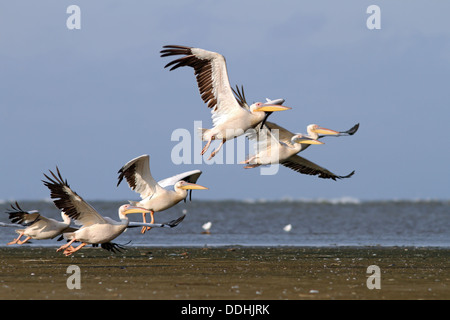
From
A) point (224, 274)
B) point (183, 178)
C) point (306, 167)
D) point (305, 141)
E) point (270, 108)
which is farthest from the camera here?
point (306, 167)

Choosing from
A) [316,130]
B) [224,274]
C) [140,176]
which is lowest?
[224,274]

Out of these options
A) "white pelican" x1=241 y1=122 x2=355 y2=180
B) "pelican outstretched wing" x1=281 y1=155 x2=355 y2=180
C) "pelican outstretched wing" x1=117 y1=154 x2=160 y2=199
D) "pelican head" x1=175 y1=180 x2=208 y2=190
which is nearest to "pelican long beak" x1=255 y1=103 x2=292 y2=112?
A: "white pelican" x1=241 y1=122 x2=355 y2=180

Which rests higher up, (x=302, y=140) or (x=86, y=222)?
(x=302, y=140)

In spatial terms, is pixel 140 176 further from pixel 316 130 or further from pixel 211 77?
pixel 316 130

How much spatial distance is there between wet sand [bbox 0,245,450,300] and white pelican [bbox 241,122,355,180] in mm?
1632

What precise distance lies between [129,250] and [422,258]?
220 inches

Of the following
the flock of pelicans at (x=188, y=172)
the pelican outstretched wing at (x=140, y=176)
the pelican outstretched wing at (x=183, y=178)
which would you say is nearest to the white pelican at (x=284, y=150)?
the flock of pelicans at (x=188, y=172)

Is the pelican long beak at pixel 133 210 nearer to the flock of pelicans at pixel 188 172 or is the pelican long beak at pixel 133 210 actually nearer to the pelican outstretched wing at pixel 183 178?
the flock of pelicans at pixel 188 172

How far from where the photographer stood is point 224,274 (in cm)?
1088

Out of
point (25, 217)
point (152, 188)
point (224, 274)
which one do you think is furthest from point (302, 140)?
point (25, 217)

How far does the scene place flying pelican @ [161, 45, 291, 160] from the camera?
12.4 m

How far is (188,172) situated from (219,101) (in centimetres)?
146

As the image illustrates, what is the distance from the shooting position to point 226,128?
13188mm

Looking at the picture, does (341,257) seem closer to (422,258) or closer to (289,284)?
(422,258)
